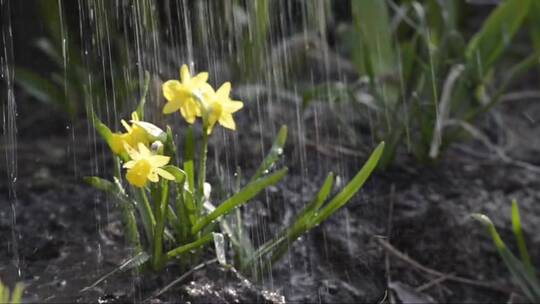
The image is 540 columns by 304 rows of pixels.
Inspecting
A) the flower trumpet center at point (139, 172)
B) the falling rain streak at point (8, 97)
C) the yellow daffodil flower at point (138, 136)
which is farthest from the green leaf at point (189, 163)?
the falling rain streak at point (8, 97)

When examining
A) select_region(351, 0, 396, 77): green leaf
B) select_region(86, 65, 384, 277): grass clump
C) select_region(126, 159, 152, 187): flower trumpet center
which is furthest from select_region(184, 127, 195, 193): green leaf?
select_region(351, 0, 396, 77): green leaf

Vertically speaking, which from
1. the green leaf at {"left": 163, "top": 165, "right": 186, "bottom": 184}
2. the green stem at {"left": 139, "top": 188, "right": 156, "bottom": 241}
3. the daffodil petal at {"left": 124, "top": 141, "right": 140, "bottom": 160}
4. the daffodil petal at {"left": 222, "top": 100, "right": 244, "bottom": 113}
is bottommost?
the green stem at {"left": 139, "top": 188, "right": 156, "bottom": 241}

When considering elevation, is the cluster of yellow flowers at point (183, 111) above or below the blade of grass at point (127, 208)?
above

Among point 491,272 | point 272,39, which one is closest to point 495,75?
point 272,39

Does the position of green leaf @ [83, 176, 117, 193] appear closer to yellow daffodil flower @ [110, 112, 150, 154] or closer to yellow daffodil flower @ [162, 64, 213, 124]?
yellow daffodil flower @ [110, 112, 150, 154]

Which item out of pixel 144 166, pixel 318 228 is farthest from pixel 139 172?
pixel 318 228

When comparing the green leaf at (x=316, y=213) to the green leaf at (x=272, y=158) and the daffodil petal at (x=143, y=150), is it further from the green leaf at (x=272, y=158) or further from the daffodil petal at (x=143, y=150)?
the daffodil petal at (x=143, y=150)

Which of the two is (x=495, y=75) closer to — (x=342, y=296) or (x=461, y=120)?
(x=461, y=120)
